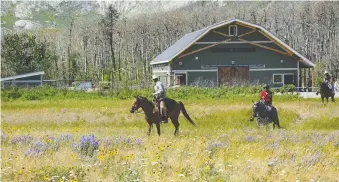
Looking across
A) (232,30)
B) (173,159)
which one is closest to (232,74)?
(232,30)

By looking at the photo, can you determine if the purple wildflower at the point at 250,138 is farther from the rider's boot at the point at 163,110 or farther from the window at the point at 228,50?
the window at the point at 228,50

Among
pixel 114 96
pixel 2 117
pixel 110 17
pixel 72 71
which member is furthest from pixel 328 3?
pixel 2 117

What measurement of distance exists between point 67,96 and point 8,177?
33897 millimetres

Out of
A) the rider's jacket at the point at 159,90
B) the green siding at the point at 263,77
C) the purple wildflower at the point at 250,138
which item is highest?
the rider's jacket at the point at 159,90

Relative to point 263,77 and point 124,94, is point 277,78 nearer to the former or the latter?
point 263,77

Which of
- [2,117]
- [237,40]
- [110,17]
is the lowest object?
[2,117]

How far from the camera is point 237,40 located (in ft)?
189

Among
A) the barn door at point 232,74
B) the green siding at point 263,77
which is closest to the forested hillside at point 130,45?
the barn door at point 232,74

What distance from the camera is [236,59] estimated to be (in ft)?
190

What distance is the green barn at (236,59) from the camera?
56938 millimetres

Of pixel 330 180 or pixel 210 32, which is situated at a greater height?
pixel 210 32

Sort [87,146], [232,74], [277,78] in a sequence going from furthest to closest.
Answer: [277,78] < [232,74] < [87,146]

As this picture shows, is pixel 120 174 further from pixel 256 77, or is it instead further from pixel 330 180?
pixel 256 77

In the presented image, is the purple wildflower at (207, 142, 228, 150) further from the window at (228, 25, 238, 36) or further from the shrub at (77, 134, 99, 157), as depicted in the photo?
the window at (228, 25, 238, 36)
